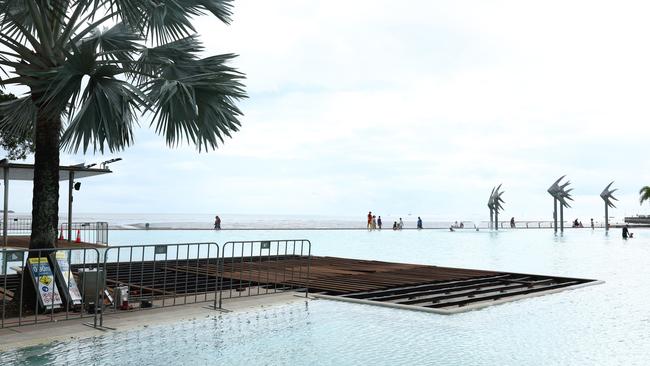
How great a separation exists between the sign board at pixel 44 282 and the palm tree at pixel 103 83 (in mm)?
515

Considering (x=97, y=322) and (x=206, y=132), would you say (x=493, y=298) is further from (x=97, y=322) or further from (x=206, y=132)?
(x=97, y=322)

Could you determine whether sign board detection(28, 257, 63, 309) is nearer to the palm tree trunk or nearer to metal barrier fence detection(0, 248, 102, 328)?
metal barrier fence detection(0, 248, 102, 328)

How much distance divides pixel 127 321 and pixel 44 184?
258cm

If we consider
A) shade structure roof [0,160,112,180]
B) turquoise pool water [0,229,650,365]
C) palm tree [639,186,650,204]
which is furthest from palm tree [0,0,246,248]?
palm tree [639,186,650,204]

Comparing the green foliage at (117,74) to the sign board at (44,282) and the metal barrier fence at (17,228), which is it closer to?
the sign board at (44,282)

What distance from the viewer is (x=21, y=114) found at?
32.5 ft

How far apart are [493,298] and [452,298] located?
2.50ft

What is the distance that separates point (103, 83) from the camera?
25.8 feet

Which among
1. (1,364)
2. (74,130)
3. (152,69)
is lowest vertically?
(1,364)

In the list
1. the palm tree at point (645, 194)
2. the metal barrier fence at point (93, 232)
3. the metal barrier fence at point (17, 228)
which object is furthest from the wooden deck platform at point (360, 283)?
the palm tree at point (645, 194)

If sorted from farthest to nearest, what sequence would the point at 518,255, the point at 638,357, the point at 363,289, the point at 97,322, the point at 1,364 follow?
the point at 518,255, the point at 363,289, the point at 97,322, the point at 638,357, the point at 1,364

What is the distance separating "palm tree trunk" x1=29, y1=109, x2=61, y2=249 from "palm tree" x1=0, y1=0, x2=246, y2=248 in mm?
14

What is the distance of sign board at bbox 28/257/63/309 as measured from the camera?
8.68m

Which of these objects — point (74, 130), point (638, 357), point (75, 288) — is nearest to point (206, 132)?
point (74, 130)
